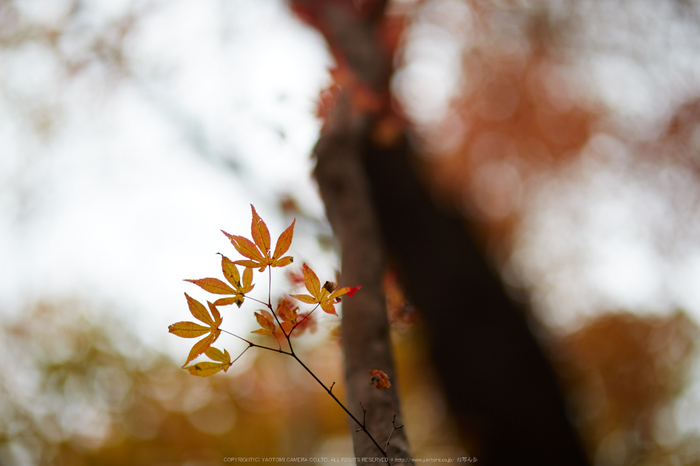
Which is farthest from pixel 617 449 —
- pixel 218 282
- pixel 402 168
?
pixel 218 282

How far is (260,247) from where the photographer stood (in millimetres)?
668

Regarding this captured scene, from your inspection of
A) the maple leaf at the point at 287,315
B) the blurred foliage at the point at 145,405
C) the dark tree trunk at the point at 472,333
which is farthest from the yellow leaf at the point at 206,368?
the blurred foliage at the point at 145,405

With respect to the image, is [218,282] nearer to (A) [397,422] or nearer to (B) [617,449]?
(A) [397,422]

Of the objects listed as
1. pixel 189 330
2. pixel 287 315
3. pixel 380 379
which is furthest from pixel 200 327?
pixel 380 379

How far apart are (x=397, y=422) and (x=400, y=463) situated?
0.09 meters

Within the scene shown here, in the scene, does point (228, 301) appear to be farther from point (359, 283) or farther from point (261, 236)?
point (359, 283)

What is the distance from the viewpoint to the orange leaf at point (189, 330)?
0.65 meters

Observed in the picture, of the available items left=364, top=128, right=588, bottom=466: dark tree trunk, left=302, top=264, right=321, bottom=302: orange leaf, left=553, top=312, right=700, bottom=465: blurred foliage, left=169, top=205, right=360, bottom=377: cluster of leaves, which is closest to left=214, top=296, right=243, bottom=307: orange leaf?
left=169, top=205, right=360, bottom=377: cluster of leaves

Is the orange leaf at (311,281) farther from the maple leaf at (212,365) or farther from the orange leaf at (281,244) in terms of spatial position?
the maple leaf at (212,365)

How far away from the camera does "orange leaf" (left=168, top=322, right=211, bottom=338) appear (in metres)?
0.65

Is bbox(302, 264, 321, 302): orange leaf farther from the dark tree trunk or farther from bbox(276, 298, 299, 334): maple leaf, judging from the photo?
the dark tree trunk

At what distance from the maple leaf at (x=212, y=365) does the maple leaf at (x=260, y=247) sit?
0.16 meters

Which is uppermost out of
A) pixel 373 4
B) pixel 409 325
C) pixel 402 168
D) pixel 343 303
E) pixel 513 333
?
pixel 373 4

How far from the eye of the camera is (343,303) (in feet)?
2.82
